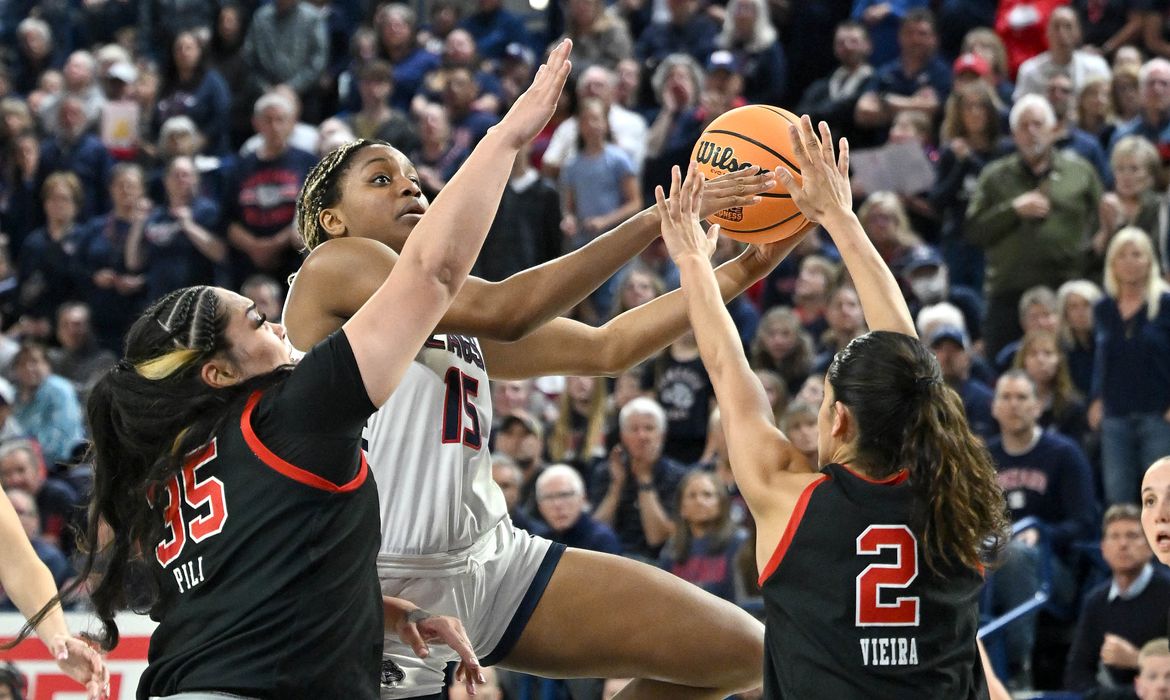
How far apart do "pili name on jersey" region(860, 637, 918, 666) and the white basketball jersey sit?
118 centimetres

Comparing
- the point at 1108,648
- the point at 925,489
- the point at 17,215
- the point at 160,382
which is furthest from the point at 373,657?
the point at 17,215

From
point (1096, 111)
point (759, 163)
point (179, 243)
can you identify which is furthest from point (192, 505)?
point (179, 243)

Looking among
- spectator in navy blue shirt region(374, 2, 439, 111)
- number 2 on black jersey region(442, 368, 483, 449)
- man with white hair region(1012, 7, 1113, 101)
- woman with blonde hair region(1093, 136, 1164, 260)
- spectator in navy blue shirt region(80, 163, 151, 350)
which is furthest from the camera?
spectator in navy blue shirt region(374, 2, 439, 111)

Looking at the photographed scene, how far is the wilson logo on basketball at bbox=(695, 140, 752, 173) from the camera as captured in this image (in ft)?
14.0

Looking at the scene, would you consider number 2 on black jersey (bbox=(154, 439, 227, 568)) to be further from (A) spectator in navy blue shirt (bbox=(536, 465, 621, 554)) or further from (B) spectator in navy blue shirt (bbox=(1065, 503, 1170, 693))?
(A) spectator in navy blue shirt (bbox=(536, 465, 621, 554))

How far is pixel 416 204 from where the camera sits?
4.25 m

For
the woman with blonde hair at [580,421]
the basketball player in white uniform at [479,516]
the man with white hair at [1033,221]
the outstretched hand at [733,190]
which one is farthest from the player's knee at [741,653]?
the man with white hair at [1033,221]

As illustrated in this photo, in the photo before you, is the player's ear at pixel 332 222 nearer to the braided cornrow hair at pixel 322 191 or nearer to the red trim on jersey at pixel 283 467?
the braided cornrow hair at pixel 322 191

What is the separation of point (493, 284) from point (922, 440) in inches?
44.3

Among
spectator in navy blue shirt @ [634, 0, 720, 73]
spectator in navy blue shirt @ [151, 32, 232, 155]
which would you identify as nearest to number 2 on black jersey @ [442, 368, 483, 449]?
spectator in navy blue shirt @ [634, 0, 720, 73]

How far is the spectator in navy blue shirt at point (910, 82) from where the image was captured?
1088 cm

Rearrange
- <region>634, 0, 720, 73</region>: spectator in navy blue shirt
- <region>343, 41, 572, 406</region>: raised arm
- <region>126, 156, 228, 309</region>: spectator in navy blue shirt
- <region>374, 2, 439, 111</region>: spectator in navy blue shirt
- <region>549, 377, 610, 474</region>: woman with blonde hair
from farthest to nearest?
<region>374, 2, 439, 111</region>: spectator in navy blue shirt
<region>634, 0, 720, 73</region>: spectator in navy blue shirt
<region>126, 156, 228, 309</region>: spectator in navy blue shirt
<region>549, 377, 610, 474</region>: woman with blonde hair
<region>343, 41, 572, 406</region>: raised arm

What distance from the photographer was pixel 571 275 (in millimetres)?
3977

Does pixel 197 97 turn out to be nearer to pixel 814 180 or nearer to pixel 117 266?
pixel 117 266
